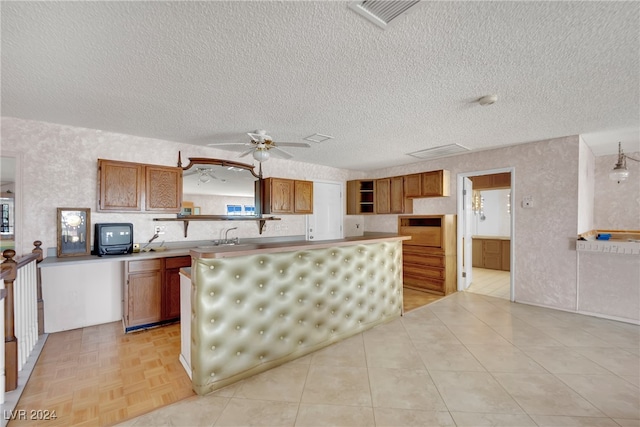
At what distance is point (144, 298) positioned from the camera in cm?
323

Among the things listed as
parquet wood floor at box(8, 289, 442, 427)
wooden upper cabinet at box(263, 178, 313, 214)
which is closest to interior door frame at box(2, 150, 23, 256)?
parquet wood floor at box(8, 289, 442, 427)

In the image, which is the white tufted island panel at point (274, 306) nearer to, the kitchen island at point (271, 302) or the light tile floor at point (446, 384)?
the kitchen island at point (271, 302)

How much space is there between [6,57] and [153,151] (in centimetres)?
201

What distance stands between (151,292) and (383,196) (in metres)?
4.43

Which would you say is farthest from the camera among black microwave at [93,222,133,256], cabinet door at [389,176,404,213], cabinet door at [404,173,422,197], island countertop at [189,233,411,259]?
cabinet door at [389,176,404,213]

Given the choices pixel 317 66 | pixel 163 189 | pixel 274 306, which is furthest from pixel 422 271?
pixel 163 189

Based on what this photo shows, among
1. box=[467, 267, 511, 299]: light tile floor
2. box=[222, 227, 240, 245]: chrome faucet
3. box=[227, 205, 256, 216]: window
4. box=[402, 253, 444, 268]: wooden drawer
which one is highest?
box=[227, 205, 256, 216]: window

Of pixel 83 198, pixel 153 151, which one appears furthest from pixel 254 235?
pixel 83 198

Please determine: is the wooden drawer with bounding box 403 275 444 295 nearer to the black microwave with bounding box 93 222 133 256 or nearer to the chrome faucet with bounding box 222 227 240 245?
the chrome faucet with bounding box 222 227 240 245

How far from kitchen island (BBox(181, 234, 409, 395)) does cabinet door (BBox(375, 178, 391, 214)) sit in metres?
2.68

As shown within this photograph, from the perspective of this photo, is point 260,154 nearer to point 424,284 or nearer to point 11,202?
point 11,202

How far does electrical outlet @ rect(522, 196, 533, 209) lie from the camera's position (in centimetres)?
405

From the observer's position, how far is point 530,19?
4.98 ft

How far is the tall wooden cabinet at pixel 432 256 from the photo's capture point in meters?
4.77
